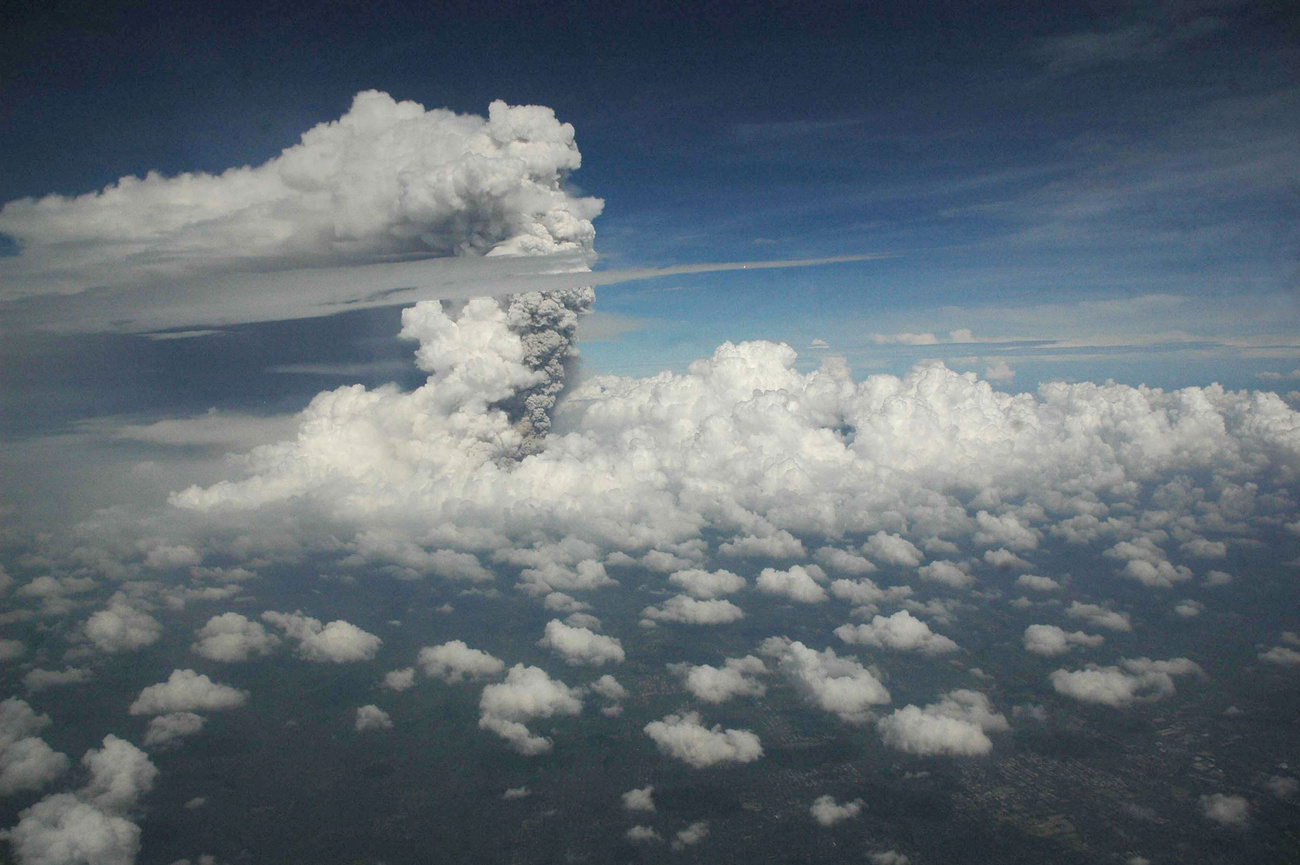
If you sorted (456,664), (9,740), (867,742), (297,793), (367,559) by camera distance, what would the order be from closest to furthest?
1. (9,740)
2. (297,793)
3. (867,742)
4. (456,664)
5. (367,559)

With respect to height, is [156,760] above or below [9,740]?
below

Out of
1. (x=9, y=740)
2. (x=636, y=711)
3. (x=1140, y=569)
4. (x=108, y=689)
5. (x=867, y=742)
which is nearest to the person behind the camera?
(x=9, y=740)

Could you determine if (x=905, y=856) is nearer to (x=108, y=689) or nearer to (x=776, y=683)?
(x=776, y=683)

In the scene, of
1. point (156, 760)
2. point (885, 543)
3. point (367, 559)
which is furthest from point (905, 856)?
point (885, 543)

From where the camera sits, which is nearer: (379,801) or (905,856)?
(905,856)

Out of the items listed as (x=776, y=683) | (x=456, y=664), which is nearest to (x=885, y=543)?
(x=776, y=683)

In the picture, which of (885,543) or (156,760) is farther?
(885,543)

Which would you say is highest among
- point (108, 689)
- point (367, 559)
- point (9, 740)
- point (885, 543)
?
point (9, 740)

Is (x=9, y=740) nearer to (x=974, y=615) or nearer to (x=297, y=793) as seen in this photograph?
(x=297, y=793)

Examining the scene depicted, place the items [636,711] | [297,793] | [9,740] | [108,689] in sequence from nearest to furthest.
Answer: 1. [9,740]
2. [108,689]
3. [297,793]
4. [636,711]
